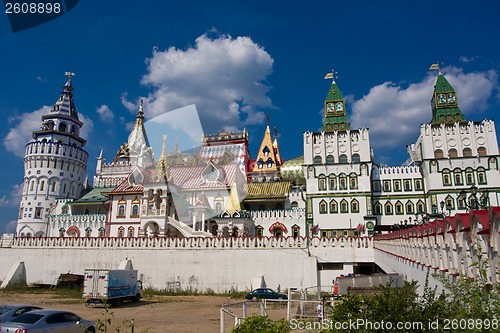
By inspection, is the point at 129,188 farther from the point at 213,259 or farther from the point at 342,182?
the point at 342,182

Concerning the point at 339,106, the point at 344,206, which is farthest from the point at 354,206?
the point at 339,106

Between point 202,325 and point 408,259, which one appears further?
point 202,325

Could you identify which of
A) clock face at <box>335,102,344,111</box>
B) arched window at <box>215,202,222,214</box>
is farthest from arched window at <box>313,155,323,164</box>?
arched window at <box>215,202,222,214</box>

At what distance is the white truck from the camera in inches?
981

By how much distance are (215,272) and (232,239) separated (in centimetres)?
335

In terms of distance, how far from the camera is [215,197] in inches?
1905

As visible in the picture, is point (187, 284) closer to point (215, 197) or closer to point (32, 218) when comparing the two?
point (215, 197)

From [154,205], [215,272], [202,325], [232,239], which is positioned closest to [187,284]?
[215,272]

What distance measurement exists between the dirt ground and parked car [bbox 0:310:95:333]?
2055 mm

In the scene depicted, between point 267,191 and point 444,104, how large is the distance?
83.4 ft

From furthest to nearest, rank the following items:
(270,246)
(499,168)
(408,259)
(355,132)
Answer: (355,132), (499,168), (270,246), (408,259)

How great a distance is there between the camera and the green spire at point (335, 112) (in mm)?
48553

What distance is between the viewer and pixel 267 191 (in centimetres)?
4834

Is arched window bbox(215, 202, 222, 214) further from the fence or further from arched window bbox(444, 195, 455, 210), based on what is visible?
the fence
